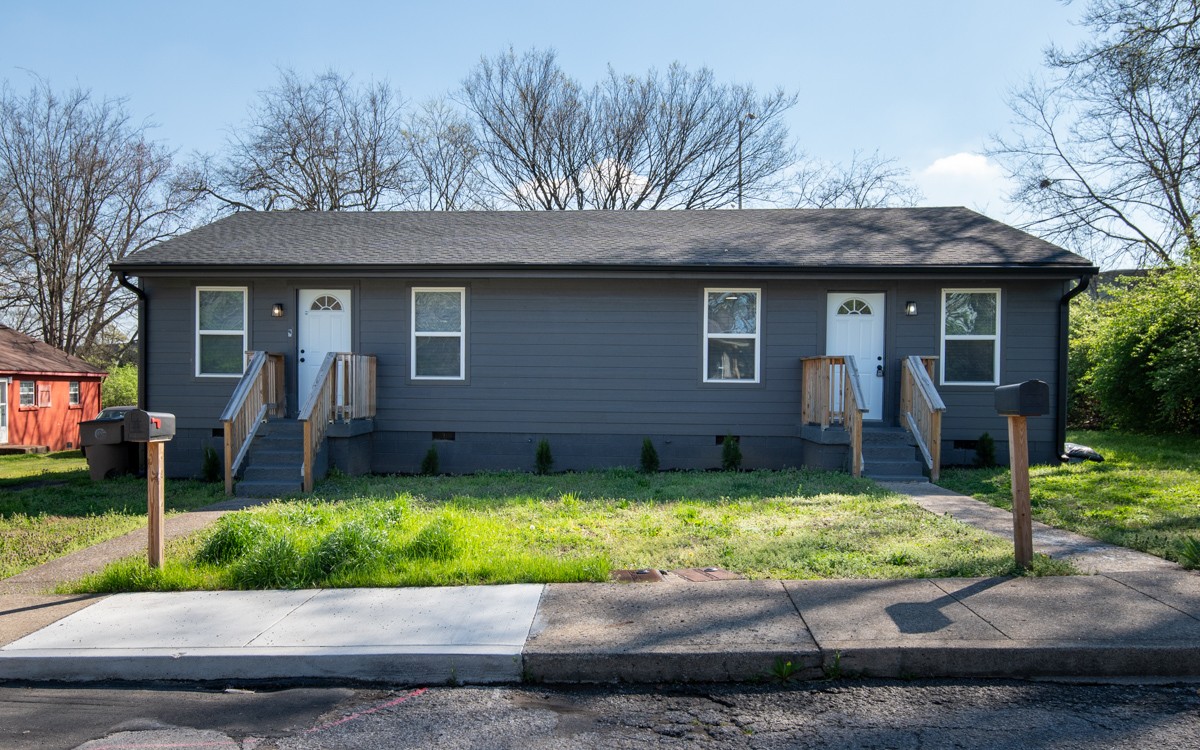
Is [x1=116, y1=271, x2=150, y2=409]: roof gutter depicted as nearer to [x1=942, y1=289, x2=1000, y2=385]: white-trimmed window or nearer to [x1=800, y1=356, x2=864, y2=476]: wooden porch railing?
[x1=800, y1=356, x2=864, y2=476]: wooden porch railing

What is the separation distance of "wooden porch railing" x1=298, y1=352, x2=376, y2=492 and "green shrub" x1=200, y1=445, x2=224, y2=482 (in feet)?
5.89

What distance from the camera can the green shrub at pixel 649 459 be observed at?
10769 mm

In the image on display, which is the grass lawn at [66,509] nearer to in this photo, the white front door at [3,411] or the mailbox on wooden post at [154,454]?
the mailbox on wooden post at [154,454]

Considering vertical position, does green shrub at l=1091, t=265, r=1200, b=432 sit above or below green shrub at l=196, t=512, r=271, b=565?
above

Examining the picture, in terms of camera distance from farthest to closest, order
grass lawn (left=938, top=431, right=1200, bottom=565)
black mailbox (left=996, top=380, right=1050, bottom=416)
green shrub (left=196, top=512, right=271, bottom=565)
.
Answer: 1. grass lawn (left=938, top=431, right=1200, bottom=565)
2. green shrub (left=196, top=512, right=271, bottom=565)
3. black mailbox (left=996, top=380, right=1050, bottom=416)

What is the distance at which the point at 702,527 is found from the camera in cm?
671

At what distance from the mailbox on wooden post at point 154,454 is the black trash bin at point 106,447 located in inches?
254

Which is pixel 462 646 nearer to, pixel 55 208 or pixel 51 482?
pixel 51 482

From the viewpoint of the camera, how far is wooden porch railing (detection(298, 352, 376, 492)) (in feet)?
30.8

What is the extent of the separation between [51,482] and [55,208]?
60.0 feet

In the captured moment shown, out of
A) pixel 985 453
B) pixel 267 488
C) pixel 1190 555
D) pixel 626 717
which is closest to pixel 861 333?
pixel 985 453

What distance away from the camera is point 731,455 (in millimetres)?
10797

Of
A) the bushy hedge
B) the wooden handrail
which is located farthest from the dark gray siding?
the bushy hedge

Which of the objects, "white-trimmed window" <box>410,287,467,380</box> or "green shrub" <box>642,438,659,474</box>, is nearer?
"green shrub" <box>642,438,659,474</box>
